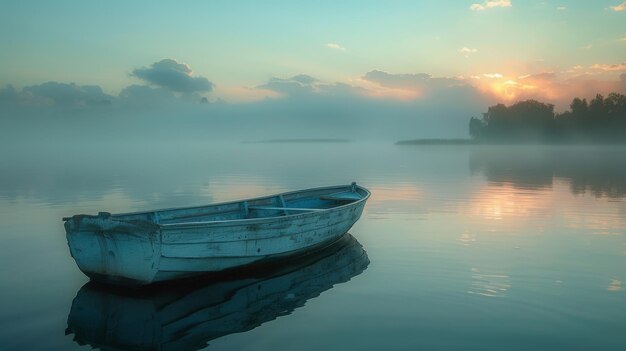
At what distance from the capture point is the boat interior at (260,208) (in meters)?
13.7

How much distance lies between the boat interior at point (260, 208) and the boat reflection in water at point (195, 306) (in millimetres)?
1935

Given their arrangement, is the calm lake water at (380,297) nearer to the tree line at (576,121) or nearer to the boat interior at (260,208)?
the boat interior at (260,208)

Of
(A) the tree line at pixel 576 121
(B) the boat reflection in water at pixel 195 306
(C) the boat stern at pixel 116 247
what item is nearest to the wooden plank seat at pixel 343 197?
(B) the boat reflection in water at pixel 195 306

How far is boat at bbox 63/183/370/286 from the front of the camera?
1034 cm

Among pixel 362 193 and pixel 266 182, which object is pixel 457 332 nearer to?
pixel 362 193

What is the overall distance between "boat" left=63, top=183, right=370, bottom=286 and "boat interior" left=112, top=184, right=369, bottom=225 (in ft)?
0.21

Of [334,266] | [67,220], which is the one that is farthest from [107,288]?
[334,266]

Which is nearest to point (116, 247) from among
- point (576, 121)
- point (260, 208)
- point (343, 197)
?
point (260, 208)

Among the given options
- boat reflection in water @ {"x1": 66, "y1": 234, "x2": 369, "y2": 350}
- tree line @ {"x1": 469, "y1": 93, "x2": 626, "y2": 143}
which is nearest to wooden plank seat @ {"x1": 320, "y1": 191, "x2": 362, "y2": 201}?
boat reflection in water @ {"x1": 66, "y1": 234, "x2": 369, "y2": 350}

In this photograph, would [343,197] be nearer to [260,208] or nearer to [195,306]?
[260,208]

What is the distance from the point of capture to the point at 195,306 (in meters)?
10.2

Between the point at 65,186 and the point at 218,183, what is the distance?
11820 millimetres

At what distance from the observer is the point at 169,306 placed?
1013cm

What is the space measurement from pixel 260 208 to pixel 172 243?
5.51 m
